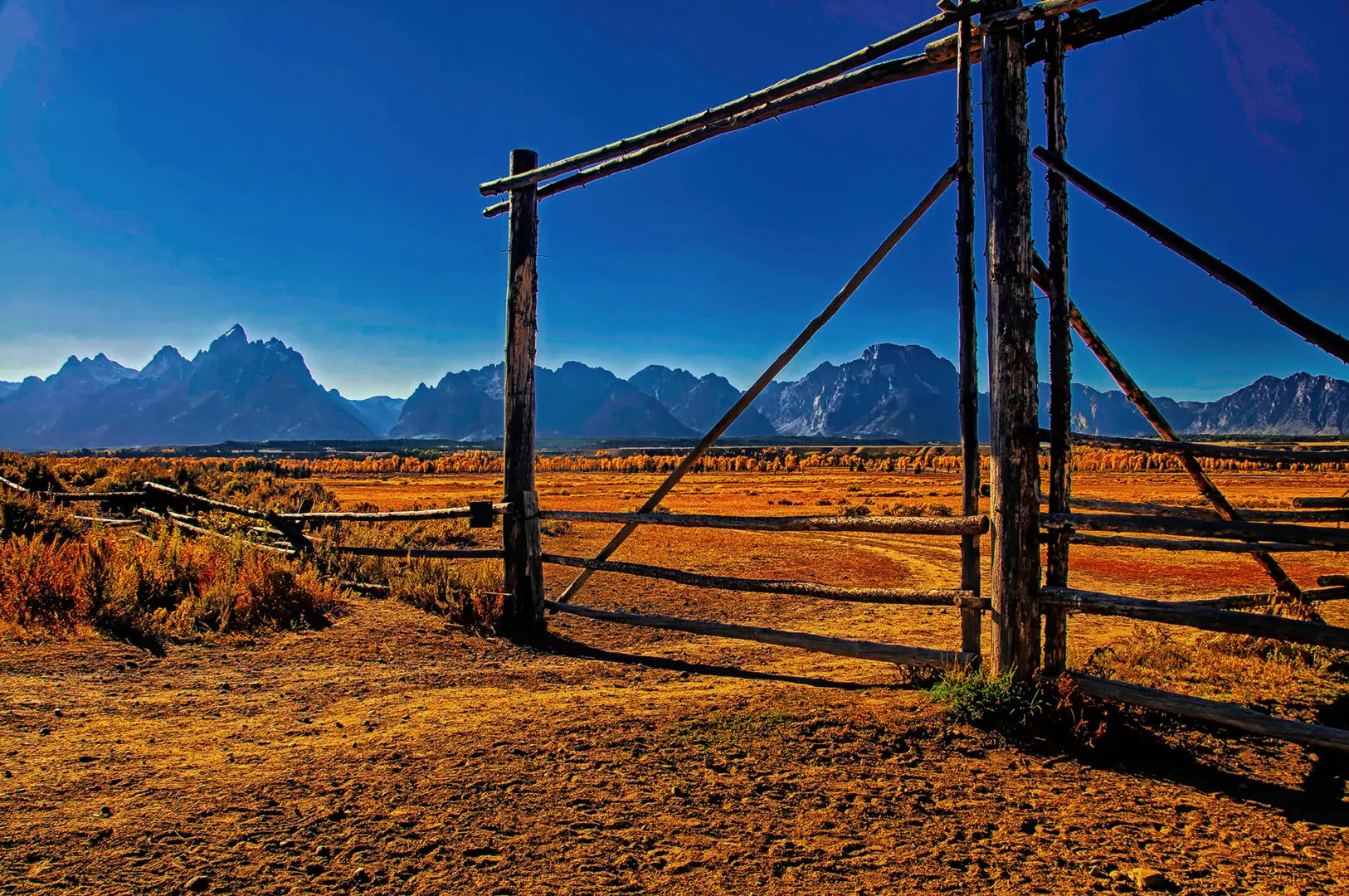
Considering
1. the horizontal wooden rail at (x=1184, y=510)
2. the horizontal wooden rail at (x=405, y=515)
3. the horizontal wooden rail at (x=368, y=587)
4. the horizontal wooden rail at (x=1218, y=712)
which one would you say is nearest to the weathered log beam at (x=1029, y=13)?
the horizontal wooden rail at (x=1184, y=510)

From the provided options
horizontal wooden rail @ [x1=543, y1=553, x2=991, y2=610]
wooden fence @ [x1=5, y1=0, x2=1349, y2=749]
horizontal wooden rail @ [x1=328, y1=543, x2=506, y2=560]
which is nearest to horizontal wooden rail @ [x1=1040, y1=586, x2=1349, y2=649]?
wooden fence @ [x1=5, y1=0, x2=1349, y2=749]

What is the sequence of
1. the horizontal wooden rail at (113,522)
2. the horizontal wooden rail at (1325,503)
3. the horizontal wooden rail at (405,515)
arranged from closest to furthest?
the horizontal wooden rail at (1325,503) → the horizontal wooden rail at (405,515) → the horizontal wooden rail at (113,522)

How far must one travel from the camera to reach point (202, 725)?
4.16 metres

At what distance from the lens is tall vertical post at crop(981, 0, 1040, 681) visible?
429cm

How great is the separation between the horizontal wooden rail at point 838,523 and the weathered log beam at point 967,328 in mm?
139

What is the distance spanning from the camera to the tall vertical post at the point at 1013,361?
429 centimetres

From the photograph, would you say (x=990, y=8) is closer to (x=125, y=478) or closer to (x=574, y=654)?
(x=574, y=654)

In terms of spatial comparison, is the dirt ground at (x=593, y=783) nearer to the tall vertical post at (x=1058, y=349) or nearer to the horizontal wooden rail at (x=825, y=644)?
the horizontal wooden rail at (x=825, y=644)

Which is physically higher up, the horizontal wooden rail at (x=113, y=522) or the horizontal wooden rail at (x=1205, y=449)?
the horizontal wooden rail at (x=1205, y=449)

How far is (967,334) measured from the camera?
4.98 metres

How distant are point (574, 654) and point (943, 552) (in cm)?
1175

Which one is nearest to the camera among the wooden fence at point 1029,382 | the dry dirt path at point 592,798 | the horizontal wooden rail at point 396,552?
the dry dirt path at point 592,798

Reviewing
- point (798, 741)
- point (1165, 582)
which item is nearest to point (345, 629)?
point (798, 741)

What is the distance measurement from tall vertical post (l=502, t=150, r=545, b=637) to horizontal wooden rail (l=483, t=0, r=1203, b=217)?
1.32ft
